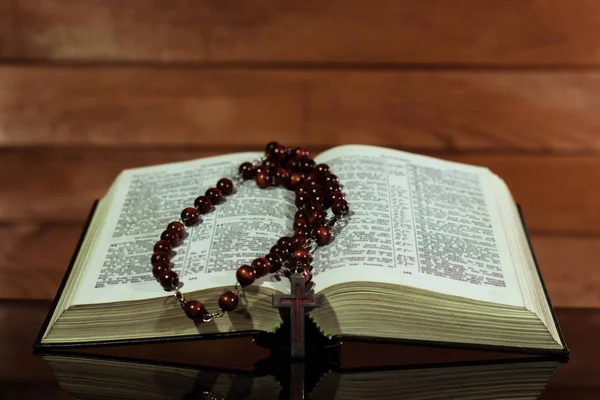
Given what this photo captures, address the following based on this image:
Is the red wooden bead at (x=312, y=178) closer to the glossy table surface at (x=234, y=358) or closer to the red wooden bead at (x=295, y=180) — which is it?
the red wooden bead at (x=295, y=180)

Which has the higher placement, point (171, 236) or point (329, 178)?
point (329, 178)

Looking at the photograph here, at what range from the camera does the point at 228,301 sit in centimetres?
87

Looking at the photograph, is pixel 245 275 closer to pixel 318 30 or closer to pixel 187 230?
pixel 187 230

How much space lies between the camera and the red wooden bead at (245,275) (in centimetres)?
88

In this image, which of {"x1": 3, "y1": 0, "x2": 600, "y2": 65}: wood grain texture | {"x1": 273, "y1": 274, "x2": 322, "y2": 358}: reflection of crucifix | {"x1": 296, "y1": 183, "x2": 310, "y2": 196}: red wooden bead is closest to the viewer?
{"x1": 273, "y1": 274, "x2": 322, "y2": 358}: reflection of crucifix

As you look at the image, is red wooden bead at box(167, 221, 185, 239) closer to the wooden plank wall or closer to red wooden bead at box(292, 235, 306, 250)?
red wooden bead at box(292, 235, 306, 250)

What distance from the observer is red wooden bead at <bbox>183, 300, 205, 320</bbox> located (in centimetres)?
88

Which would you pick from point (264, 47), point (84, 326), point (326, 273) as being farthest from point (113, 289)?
point (264, 47)

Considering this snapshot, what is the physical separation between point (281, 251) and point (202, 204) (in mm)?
157

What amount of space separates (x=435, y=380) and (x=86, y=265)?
0.43 m

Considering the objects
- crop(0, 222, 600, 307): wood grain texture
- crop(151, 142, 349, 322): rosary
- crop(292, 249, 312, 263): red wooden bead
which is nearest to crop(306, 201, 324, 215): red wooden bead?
crop(151, 142, 349, 322): rosary

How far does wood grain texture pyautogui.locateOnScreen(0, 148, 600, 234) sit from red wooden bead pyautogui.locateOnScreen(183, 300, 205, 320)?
17.1 inches

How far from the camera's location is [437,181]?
1.10 meters

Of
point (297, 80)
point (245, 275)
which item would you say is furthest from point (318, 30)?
point (245, 275)
